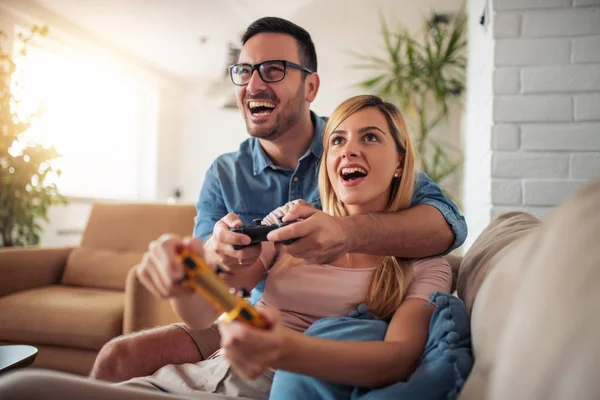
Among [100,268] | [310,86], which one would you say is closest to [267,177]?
[310,86]

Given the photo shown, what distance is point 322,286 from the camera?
3.74 feet

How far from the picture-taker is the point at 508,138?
6.52ft

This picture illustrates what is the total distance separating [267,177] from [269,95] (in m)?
0.30

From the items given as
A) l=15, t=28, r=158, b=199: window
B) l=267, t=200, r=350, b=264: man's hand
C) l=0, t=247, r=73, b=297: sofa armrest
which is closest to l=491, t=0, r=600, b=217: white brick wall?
l=267, t=200, r=350, b=264: man's hand

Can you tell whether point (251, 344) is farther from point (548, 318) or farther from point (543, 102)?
point (543, 102)

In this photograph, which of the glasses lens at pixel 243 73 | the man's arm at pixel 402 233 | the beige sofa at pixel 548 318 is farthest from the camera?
the glasses lens at pixel 243 73

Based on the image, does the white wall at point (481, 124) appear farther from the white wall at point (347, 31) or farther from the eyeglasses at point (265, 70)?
the white wall at point (347, 31)

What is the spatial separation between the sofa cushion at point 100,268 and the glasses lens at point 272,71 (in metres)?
1.64

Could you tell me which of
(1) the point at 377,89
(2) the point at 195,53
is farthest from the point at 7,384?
(2) the point at 195,53

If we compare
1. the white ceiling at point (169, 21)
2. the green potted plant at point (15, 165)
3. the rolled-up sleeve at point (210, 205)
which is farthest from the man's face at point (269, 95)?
the white ceiling at point (169, 21)

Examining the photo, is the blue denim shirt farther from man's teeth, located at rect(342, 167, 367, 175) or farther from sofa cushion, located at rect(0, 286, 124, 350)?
sofa cushion, located at rect(0, 286, 124, 350)

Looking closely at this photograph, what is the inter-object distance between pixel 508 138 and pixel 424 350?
136cm

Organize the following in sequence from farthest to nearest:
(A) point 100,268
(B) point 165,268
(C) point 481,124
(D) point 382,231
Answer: (A) point 100,268
(C) point 481,124
(D) point 382,231
(B) point 165,268

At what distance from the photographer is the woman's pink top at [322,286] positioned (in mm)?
1106
